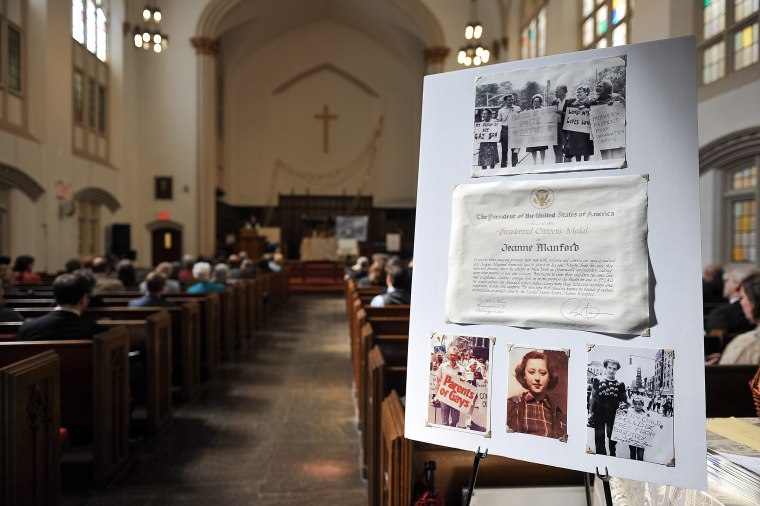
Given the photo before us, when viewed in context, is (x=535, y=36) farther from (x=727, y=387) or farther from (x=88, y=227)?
(x=727, y=387)

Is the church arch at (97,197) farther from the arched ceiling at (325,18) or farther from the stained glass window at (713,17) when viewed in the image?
the stained glass window at (713,17)

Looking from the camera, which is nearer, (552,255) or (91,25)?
(552,255)

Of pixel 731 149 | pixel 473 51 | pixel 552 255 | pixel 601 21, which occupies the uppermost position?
pixel 473 51

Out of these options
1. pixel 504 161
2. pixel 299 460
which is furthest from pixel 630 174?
pixel 299 460

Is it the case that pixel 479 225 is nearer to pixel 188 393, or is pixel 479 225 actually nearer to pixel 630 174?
pixel 630 174

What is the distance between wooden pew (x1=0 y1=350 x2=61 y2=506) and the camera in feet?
7.39

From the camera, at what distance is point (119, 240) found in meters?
14.7

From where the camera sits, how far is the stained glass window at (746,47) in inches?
266

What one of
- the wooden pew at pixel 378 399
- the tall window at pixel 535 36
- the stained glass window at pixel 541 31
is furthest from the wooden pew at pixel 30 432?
the stained glass window at pixel 541 31

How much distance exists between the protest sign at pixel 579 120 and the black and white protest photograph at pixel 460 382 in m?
0.51

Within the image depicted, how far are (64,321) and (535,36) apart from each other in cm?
1277

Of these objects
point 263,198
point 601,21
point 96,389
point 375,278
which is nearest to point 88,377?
point 96,389

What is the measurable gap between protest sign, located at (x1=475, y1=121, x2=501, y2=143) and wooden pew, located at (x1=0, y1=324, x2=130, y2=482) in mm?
2663
